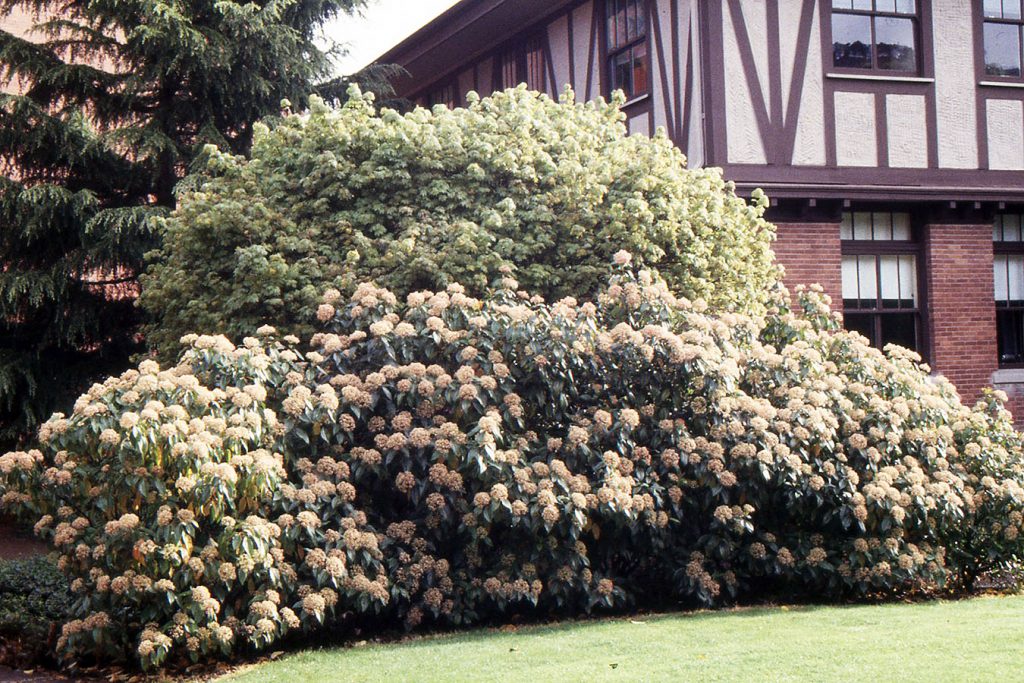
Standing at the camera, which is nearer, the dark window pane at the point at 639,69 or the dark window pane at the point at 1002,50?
the dark window pane at the point at 639,69

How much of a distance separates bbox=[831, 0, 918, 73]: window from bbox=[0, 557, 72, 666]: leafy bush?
11.0m

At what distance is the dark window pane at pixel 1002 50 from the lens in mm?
15312

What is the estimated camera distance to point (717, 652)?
21.3 feet

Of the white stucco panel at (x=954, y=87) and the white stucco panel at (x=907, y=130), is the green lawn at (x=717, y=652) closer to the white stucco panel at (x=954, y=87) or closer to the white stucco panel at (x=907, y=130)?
the white stucco panel at (x=907, y=130)

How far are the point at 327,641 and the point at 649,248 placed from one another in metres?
4.40

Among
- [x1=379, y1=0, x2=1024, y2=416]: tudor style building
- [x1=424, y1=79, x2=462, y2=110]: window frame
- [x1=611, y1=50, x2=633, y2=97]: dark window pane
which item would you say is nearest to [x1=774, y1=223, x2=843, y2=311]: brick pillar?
[x1=379, y1=0, x2=1024, y2=416]: tudor style building

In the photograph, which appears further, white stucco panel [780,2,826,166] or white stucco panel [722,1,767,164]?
white stucco panel [780,2,826,166]

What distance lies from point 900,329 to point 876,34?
3.93m

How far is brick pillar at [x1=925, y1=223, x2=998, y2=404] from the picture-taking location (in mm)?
15047

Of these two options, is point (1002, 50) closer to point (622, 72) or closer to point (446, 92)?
point (622, 72)

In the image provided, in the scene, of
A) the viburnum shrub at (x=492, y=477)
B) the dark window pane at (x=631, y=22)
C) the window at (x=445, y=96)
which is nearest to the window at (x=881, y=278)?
the dark window pane at (x=631, y=22)

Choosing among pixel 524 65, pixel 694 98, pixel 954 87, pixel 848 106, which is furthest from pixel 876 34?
pixel 524 65

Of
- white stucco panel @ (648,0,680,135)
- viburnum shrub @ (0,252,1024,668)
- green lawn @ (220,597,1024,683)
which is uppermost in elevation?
white stucco panel @ (648,0,680,135)

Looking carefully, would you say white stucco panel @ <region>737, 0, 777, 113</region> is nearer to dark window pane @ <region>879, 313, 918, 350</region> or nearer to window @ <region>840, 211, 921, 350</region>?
window @ <region>840, 211, 921, 350</region>
